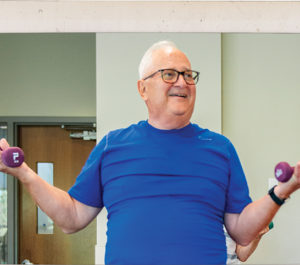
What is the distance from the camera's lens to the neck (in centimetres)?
90

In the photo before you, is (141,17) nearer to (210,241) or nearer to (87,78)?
(210,241)

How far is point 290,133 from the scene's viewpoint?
5.73 feet

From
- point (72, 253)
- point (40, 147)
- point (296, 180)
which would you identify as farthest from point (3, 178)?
point (296, 180)

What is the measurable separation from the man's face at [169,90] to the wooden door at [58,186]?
1.32m

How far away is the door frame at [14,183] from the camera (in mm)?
2185

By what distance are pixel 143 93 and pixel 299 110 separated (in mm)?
1040

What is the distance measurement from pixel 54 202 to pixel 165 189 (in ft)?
0.77

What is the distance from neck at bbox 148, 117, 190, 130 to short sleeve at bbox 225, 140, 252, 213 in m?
0.12

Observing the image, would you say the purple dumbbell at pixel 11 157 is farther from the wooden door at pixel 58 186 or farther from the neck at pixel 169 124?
the wooden door at pixel 58 186

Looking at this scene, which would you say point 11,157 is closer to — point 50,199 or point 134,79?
point 50,199

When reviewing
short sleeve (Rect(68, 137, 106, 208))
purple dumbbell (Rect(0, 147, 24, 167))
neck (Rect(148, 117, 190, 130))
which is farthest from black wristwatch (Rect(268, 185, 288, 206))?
purple dumbbell (Rect(0, 147, 24, 167))

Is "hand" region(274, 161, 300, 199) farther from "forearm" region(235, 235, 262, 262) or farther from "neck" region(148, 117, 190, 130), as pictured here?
"forearm" region(235, 235, 262, 262)

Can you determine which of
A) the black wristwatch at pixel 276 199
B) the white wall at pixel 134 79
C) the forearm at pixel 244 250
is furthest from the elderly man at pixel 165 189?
the white wall at pixel 134 79

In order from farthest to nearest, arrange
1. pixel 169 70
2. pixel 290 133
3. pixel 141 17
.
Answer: pixel 290 133 → pixel 141 17 → pixel 169 70
